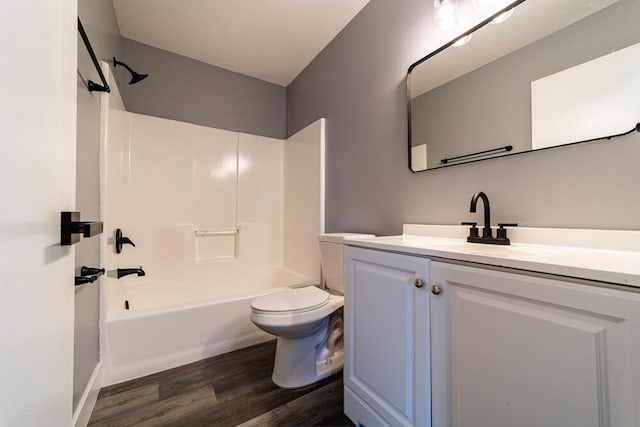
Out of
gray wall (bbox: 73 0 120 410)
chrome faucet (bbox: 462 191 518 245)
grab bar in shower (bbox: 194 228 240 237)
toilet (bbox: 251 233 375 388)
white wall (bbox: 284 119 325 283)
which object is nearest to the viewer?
chrome faucet (bbox: 462 191 518 245)

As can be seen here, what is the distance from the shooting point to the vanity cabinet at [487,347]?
0.50 metres

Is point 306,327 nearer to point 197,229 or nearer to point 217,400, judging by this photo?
point 217,400

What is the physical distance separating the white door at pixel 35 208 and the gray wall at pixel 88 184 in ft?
2.10

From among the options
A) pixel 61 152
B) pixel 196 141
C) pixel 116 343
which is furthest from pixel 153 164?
pixel 61 152

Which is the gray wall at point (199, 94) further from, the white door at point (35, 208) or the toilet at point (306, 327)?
the white door at point (35, 208)

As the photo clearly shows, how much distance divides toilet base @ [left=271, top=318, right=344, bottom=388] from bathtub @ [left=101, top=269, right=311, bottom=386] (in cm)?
50

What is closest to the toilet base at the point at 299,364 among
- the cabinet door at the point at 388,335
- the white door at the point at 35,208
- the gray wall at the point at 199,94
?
the cabinet door at the point at 388,335

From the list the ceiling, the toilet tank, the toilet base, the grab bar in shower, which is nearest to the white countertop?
the toilet tank

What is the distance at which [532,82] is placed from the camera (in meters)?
0.98

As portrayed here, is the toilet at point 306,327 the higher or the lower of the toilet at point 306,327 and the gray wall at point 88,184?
the lower

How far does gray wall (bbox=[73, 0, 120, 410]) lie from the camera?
3.56 ft

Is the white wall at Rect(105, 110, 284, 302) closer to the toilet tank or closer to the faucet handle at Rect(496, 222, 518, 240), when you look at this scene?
the toilet tank

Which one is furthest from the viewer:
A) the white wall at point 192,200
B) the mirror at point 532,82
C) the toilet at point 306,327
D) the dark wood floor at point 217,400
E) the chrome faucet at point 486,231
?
the white wall at point 192,200

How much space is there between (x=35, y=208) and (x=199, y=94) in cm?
243
